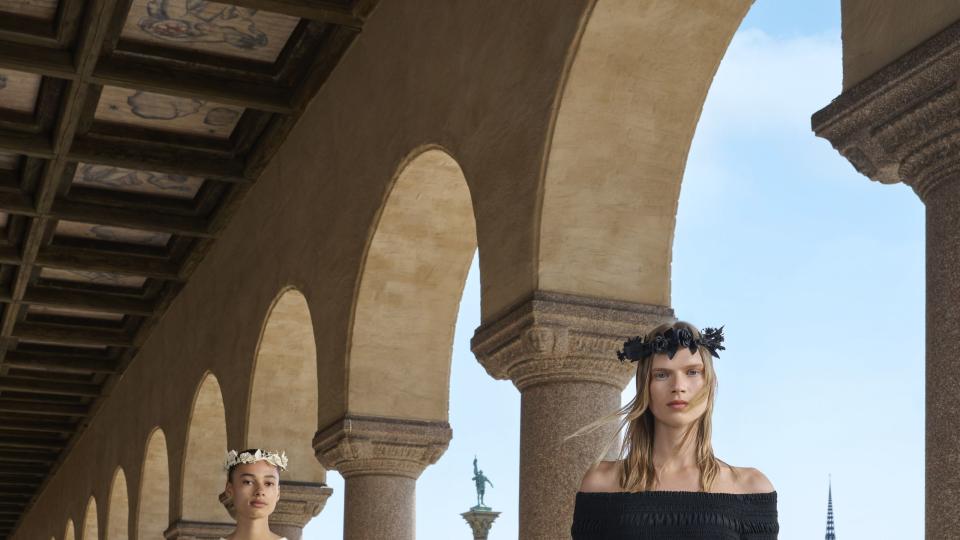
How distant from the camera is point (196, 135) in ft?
49.0

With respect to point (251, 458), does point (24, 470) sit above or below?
above

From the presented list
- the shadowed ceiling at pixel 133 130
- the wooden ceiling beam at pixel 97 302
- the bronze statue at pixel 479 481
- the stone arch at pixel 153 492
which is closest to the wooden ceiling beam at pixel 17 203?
the shadowed ceiling at pixel 133 130

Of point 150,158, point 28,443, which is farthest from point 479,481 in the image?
point 28,443

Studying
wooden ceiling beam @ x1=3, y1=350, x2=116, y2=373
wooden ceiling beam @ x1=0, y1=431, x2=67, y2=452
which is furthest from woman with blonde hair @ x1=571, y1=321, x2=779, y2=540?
wooden ceiling beam @ x1=0, y1=431, x2=67, y2=452

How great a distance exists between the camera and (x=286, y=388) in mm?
14562

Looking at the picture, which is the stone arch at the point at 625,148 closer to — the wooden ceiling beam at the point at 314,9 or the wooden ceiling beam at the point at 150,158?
the wooden ceiling beam at the point at 314,9

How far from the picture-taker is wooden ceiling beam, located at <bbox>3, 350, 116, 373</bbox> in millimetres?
22719

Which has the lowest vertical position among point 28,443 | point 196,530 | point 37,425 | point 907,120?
point 196,530

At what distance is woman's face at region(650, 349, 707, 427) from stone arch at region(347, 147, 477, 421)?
7.52 meters

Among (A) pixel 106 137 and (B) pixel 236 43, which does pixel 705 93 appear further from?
(A) pixel 106 137

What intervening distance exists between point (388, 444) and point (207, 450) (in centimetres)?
632

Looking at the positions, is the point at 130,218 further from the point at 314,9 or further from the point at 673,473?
the point at 673,473

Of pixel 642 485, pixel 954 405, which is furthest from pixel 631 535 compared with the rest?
pixel 954 405

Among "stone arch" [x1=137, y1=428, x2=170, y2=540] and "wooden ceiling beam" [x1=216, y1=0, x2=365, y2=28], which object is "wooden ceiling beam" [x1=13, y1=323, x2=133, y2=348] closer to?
"stone arch" [x1=137, y1=428, x2=170, y2=540]
